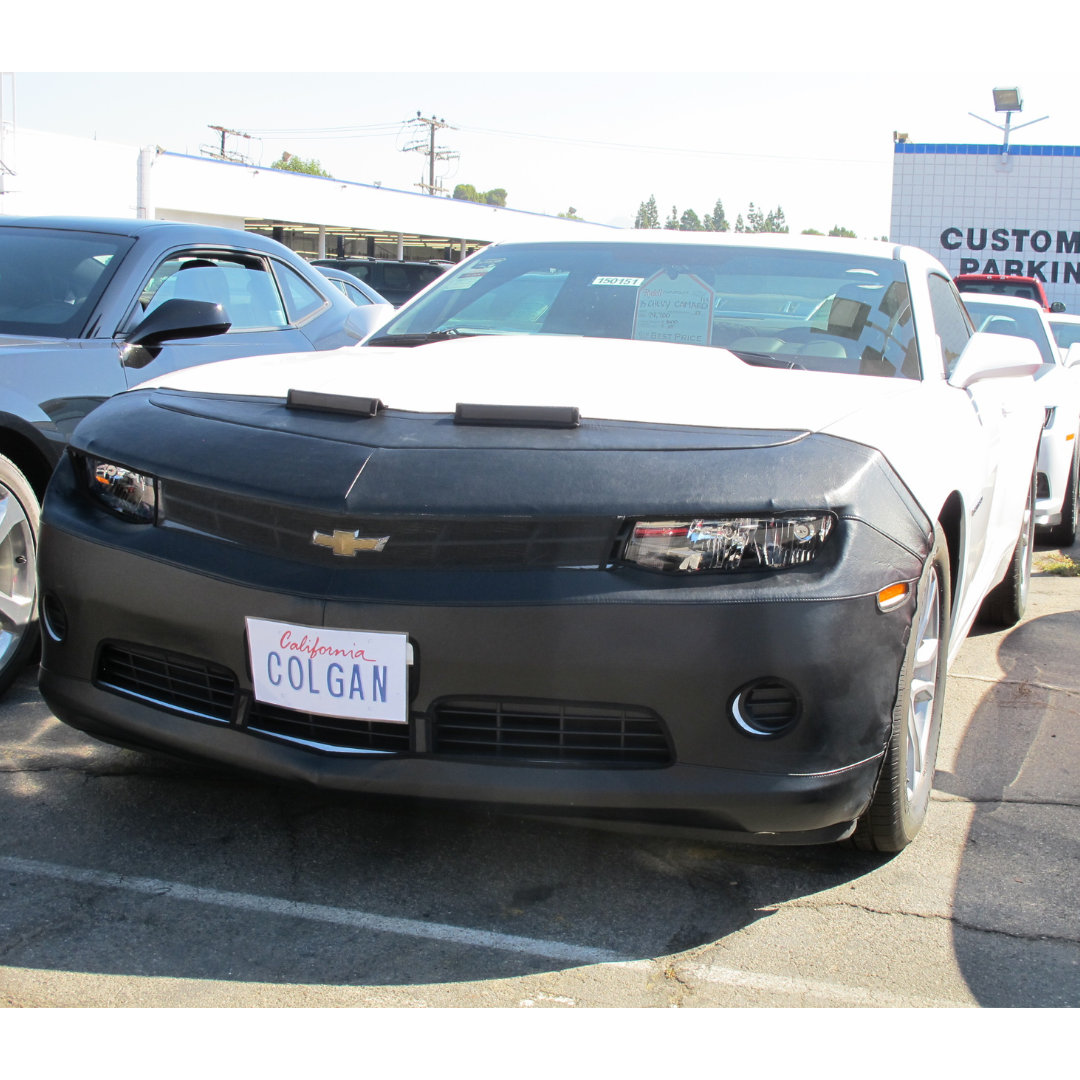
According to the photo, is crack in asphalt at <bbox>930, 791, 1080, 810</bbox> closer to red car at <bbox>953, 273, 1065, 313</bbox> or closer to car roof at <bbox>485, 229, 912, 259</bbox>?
car roof at <bbox>485, 229, 912, 259</bbox>

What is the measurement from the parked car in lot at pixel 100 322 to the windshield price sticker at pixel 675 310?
1.06 m

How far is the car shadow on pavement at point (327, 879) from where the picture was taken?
7.36ft

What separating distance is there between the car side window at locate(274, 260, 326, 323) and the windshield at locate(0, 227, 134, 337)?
928 mm

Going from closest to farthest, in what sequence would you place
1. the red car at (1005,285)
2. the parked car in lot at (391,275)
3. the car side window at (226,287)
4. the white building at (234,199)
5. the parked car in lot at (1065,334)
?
the car side window at (226,287)
the parked car in lot at (1065,334)
the red car at (1005,285)
the parked car in lot at (391,275)
the white building at (234,199)

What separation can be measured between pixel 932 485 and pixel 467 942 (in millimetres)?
1437

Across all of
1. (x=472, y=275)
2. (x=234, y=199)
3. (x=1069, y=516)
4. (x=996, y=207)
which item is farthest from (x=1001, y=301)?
(x=234, y=199)

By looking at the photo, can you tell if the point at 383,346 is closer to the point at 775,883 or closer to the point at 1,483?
the point at 1,483

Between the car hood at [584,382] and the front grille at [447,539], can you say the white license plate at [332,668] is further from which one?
the car hood at [584,382]

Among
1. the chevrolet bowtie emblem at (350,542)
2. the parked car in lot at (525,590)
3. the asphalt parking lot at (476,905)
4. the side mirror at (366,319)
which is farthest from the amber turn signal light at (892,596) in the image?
the side mirror at (366,319)

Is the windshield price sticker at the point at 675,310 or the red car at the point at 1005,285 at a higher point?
the red car at the point at 1005,285

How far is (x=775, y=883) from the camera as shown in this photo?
8.65ft

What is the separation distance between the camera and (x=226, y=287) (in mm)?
5062

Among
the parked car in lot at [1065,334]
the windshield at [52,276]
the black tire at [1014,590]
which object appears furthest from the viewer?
the parked car in lot at [1065,334]
